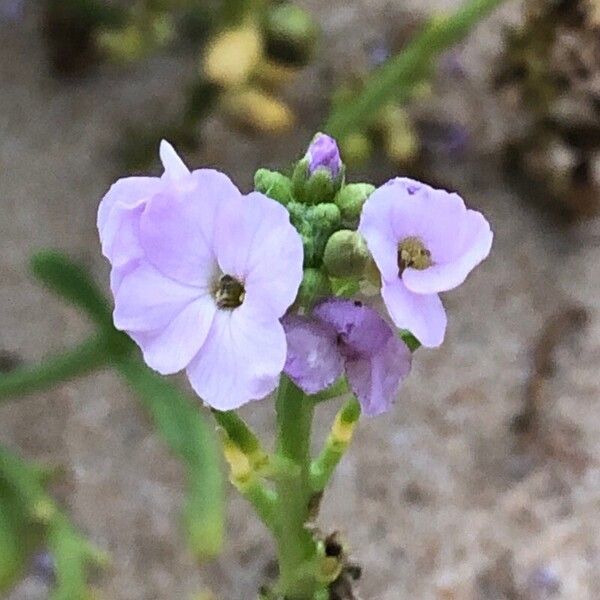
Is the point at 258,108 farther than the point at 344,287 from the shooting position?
Yes

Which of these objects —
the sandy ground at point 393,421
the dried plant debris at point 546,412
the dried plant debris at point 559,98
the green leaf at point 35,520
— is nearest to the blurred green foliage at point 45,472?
the green leaf at point 35,520

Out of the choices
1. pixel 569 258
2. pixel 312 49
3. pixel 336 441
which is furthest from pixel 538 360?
pixel 336 441

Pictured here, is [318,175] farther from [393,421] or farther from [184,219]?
[393,421]

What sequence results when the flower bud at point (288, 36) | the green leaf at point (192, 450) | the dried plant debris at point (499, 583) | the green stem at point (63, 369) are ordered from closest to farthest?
the green leaf at point (192, 450)
the green stem at point (63, 369)
the dried plant debris at point (499, 583)
the flower bud at point (288, 36)

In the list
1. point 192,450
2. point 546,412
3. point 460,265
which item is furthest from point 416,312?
point 546,412

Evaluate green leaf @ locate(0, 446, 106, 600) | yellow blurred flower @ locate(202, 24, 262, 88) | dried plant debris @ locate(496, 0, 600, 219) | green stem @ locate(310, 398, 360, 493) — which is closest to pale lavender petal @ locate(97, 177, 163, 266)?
green stem @ locate(310, 398, 360, 493)

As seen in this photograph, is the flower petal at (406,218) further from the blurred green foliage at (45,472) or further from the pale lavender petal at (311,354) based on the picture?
the blurred green foliage at (45,472)

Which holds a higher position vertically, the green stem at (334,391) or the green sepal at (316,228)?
the green sepal at (316,228)
